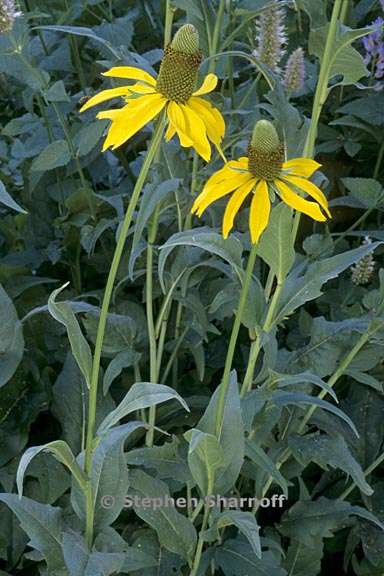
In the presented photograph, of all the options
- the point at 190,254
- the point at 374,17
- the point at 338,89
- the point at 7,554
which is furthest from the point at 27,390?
the point at 374,17

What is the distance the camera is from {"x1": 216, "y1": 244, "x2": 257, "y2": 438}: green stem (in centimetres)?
97

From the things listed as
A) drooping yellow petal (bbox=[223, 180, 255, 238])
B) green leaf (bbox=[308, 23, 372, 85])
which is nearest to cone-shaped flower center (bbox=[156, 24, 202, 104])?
drooping yellow petal (bbox=[223, 180, 255, 238])

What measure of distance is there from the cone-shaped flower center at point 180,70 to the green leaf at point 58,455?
413mm

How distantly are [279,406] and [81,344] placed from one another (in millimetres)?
344

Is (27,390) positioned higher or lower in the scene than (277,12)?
lower

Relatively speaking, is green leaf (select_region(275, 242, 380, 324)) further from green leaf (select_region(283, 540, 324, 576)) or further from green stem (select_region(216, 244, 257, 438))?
green leaf (select_region(283, 540, 324, 576))

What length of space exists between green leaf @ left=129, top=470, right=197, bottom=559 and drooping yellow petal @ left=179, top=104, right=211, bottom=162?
52 cm

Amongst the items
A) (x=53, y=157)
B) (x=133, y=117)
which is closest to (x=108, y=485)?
(x=133, y=117)

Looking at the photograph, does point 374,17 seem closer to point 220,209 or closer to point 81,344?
point 220,209

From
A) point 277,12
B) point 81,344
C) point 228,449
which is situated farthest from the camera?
point 277,12

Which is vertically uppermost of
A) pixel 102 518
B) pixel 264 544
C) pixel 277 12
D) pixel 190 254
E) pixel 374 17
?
pixel 277 12

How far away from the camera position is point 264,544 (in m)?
1.32

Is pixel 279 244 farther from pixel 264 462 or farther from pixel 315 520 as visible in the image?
pixel 315 520

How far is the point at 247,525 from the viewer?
107 centimetres
